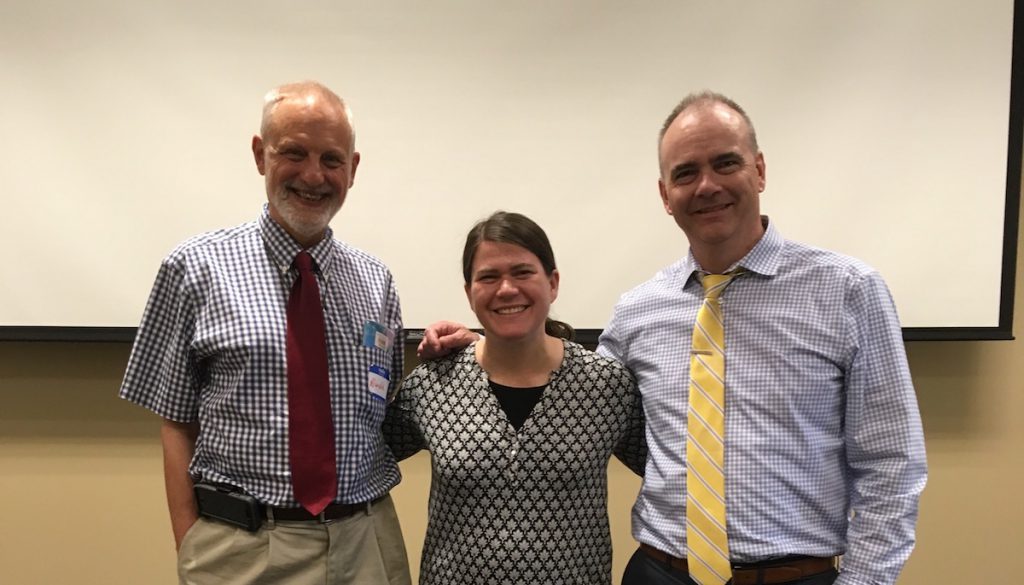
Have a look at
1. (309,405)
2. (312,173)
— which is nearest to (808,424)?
(309,405)

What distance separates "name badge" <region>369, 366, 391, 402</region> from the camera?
165 centimetres

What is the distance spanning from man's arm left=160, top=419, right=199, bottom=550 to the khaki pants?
27 millimetres

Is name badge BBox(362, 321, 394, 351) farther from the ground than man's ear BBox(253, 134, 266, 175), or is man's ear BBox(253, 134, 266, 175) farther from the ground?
man's ear BBox(253, 134, 266, 175)

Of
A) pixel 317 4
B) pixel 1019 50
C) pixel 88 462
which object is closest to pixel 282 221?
pixel 317 4

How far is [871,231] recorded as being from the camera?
2.64 m

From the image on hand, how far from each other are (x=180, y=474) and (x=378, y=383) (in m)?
0.49

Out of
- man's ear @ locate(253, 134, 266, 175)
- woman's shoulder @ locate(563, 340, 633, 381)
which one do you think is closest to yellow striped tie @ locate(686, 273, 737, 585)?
woman's shoulder @ locate(563, 340, 633, 381)

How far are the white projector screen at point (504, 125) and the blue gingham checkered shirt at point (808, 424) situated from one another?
118 centimetres

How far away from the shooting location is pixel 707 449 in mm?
1492

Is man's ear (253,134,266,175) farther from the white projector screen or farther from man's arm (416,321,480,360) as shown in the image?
the white projector screen

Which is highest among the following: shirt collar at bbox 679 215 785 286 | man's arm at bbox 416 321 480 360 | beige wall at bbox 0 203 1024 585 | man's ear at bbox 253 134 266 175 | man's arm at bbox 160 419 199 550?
man's ear at bbox 253 134 266 175

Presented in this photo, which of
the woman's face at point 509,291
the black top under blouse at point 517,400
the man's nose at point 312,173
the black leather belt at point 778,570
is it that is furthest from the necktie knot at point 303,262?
the black leather belt at point 778,570

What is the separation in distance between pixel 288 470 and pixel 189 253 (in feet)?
1.76

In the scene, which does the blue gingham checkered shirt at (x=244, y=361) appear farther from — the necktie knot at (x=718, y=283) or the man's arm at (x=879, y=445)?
the man's arm at (x=879, y=445)
